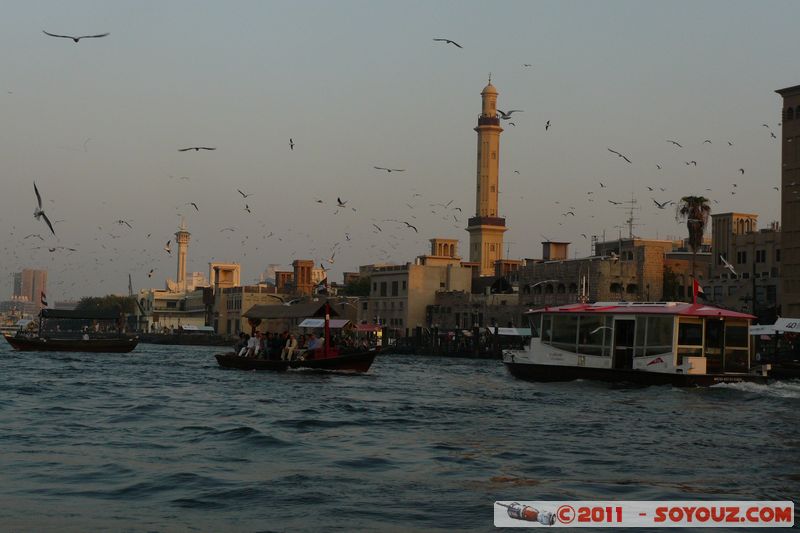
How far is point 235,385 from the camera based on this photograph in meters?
44.0

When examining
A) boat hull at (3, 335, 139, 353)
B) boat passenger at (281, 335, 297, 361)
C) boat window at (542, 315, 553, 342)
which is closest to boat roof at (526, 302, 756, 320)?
boat window at (542, 315, 553, 342)

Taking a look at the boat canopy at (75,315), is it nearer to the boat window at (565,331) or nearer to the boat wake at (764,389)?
the boat window at (565,331)

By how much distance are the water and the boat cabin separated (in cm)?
208

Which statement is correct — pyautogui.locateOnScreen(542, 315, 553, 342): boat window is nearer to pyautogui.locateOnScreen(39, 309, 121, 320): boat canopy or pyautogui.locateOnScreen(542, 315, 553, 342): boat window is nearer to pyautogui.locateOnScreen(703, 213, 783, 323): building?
pyautogui.locateOnScreen(39, 309, 121, 320): boat canopy

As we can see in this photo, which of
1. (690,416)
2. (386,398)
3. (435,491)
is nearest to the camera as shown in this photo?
(435,491)

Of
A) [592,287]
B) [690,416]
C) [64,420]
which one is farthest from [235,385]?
[592,287]

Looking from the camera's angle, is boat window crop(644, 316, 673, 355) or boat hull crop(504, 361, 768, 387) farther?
boat window crop(644, 316, 673, 355)

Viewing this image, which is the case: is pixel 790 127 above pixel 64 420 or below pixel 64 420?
above

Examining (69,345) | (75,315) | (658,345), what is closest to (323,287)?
(69,345)

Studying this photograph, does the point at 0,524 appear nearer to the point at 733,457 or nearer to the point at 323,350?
the point at 733,457

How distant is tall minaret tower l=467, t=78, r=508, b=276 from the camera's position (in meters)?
172

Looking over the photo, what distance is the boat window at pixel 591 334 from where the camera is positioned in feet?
146

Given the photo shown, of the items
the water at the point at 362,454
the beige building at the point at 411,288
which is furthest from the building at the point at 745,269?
the water at the point at 362,454

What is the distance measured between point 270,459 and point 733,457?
8.90 meters
